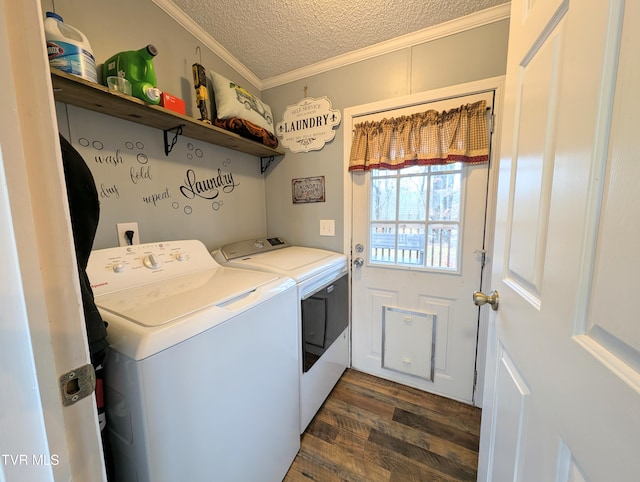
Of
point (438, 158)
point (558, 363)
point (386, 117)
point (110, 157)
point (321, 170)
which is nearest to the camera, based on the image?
point (558, 363)

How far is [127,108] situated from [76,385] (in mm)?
1150

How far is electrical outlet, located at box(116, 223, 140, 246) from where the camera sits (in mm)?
1190

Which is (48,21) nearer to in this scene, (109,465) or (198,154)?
(198,154)

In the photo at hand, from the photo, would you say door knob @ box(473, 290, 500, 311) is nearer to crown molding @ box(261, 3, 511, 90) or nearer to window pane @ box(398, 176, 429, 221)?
window pane @ box(398, 176, 429, 221)

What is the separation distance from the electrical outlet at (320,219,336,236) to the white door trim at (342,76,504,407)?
0.35ft

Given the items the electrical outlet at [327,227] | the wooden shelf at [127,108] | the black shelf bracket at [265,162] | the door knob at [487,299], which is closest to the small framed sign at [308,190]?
the electrical outlet at [327,227]

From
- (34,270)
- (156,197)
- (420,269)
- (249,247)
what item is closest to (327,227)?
(249,247)

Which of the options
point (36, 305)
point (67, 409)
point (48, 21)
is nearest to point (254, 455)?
point (67, 409)

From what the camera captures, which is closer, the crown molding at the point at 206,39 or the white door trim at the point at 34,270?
the white door trim at the point at 34,270

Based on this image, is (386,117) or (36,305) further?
(386,117)

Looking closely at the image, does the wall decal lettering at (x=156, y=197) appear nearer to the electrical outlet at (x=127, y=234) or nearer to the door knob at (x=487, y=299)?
the electrical outlet at (x=127, y=234)

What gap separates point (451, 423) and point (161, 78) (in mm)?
2655

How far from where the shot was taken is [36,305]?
0.33 meters

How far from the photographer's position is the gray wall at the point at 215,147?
3.67 ft
